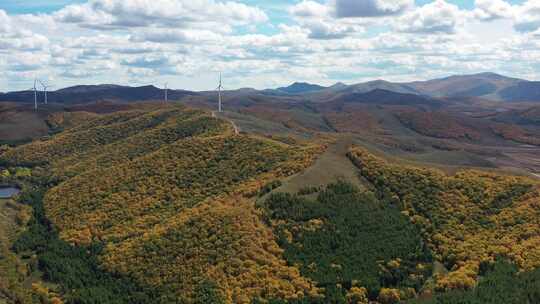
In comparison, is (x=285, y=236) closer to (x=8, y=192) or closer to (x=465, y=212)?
(x=465, y=212)

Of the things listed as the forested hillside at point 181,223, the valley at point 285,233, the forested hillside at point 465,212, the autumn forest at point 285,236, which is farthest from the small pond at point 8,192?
the forested hillside at point 465,212

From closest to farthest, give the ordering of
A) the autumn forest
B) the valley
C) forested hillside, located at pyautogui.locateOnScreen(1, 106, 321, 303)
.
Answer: the autumn forest < the valley < forested hillside, located at pyautogui.locateOnScreen(1, 106, 321, 303)

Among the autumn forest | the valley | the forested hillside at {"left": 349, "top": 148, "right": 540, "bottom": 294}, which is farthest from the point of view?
the forested hillside at {"left": 349, "top": 148, "right": 540, "bottom": 294}

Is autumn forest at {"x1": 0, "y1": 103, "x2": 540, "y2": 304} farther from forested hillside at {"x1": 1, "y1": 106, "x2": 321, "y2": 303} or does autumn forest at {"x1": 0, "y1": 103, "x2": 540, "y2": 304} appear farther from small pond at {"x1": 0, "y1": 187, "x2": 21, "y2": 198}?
small pond at {"x1": 0, "y1": 187, "x2": 21, "y2": 198}

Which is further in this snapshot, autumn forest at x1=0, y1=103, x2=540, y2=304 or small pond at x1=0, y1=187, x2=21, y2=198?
small pond at x1=0, y1=187, x2=21, y2=198

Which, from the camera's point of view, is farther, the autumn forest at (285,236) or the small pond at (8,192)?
the small pond at (8,192)

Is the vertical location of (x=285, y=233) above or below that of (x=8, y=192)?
above

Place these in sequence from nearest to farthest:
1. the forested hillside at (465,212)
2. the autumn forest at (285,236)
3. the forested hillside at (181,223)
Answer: the autumn forest at (285,236), the forested hillside at (465,212), the forested hillside at (181,223)

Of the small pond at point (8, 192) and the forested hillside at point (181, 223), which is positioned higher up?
the forested hillside at point (181, 223)

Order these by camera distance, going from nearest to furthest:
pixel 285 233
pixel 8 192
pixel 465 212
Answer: pixel 285 233 → pixel 465 212 → pixel 8 192

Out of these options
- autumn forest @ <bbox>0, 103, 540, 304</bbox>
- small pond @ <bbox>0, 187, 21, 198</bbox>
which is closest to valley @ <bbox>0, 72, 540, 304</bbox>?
autumn forest @ <bbox>0, 103, 540, 304</bbox>

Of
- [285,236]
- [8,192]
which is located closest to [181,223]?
[285,236]

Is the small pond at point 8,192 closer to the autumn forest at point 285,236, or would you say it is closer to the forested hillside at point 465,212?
the autumn forest at point 285,236
